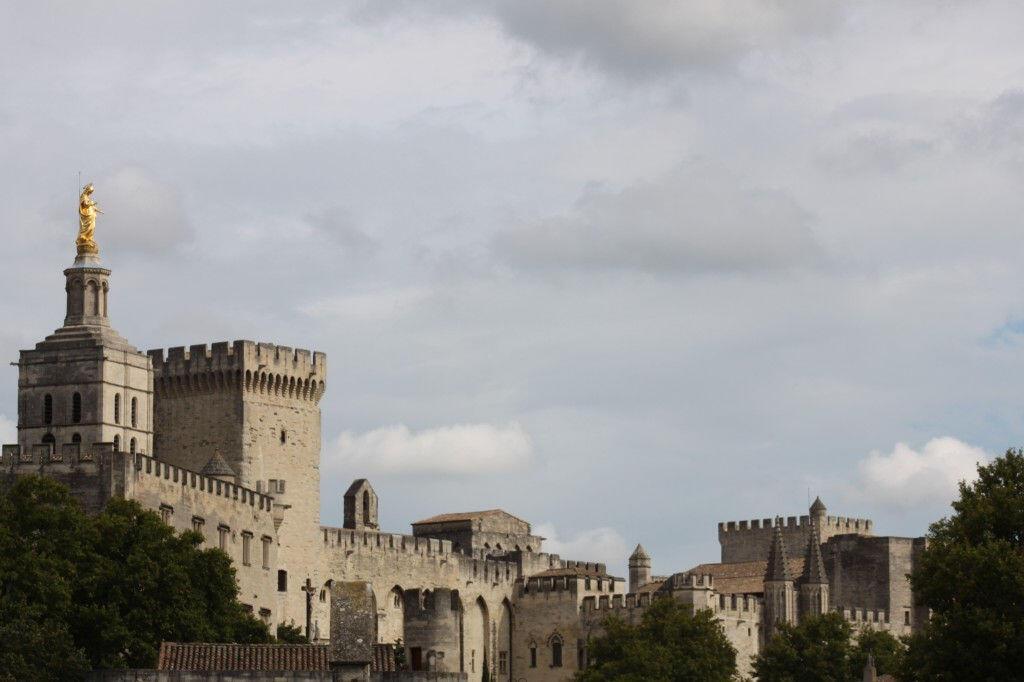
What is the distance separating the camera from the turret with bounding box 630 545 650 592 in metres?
142

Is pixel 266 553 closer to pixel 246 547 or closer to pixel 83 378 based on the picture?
pixel 246 547

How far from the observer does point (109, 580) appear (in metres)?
93.6

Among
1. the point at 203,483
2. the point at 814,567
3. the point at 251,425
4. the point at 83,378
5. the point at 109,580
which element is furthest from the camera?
the point at 814,567

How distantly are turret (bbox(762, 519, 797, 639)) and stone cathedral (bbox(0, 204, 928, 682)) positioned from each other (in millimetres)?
103

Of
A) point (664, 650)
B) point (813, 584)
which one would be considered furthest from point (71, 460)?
point (813, 584)

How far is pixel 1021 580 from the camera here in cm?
8156

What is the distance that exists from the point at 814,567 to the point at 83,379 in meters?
43.5

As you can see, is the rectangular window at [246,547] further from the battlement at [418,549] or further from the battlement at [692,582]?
the battlement at [692,582]

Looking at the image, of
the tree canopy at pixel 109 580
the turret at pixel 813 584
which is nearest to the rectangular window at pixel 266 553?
the tree canopy at pixel 109 580

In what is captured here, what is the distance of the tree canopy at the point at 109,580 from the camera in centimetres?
9069

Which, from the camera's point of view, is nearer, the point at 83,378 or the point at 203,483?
the point at 203,483

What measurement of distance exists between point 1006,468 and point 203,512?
36.7m

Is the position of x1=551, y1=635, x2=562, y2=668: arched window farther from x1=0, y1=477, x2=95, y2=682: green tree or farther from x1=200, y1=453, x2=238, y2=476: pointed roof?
x1=0, y1=477, x2=95, y2=682: green tree

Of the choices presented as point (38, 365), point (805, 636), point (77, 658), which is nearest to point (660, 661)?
Answer: point (805, 636)
